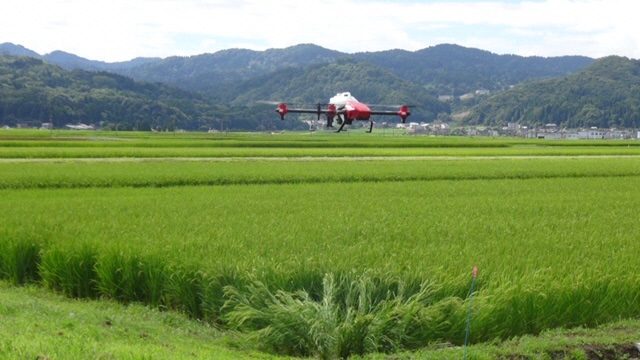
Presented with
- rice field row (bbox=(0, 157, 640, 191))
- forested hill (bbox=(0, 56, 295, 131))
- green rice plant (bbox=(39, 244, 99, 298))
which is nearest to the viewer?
green rice plant (bbox=(39, 244, 99, 298))

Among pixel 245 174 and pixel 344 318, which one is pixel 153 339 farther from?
pixel 245 174

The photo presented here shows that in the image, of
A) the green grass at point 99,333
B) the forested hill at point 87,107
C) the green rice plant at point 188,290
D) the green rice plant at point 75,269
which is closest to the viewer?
the green grass at point 99,333

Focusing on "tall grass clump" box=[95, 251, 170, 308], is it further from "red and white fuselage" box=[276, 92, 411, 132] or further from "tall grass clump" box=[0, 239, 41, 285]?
"red and white fuselage" box=[276, 92, 411, 132]

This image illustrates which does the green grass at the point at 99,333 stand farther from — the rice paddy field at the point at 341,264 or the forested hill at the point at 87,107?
the forested hill at the point at 87,107

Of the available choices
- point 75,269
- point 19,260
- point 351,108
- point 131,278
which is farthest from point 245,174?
point 351,108

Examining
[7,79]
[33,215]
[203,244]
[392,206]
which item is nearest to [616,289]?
[203,244]

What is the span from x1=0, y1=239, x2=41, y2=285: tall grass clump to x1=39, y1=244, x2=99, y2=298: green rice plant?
0.62 meters

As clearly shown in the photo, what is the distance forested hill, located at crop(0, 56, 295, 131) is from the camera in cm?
13625

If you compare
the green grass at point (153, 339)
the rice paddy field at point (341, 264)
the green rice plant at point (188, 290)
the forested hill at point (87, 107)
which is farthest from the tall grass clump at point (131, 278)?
the forested hill at point (87, 107)

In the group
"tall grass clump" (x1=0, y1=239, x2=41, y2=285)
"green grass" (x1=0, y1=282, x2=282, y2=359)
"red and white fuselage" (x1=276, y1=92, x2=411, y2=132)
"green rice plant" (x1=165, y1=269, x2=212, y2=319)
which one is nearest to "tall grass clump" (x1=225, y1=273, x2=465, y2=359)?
"green grass" (x1=0, y1=282, x2=282, y2=359)

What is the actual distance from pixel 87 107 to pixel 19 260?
462 ft

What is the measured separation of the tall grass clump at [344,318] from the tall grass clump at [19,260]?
12.8 feet

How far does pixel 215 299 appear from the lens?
797cm

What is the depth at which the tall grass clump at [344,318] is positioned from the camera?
6.82 meters
